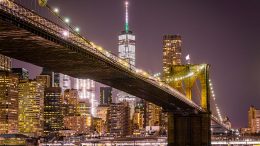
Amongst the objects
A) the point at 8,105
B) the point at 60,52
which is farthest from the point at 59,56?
the point at 8,105

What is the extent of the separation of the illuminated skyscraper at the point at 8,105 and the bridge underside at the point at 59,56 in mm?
119264

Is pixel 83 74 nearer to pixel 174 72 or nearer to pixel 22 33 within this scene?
pixel 22 33

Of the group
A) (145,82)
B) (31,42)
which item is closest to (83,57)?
(31,42)

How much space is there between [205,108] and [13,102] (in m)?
119

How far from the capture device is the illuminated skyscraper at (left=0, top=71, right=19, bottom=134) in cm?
17250

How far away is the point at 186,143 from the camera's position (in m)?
70.5

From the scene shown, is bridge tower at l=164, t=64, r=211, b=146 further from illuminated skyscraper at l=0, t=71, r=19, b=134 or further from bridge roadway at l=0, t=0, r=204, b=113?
illuminated skyscraper at l=0, t=71, r=19, b=134

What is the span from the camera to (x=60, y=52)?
3769cm

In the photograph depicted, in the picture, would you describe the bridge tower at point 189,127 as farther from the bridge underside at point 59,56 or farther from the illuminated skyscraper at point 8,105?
the illuminated skyscraper at point 8,105

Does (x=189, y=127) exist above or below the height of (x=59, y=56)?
below

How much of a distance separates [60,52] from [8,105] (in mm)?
144138

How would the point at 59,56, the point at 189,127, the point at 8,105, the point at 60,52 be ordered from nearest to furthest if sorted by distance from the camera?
the point at 60,52 < the point at 59,56 < the point at 189,127 < the point at 8,105

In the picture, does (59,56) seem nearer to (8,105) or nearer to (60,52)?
(60,52)

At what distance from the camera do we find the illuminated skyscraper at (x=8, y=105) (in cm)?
17250
